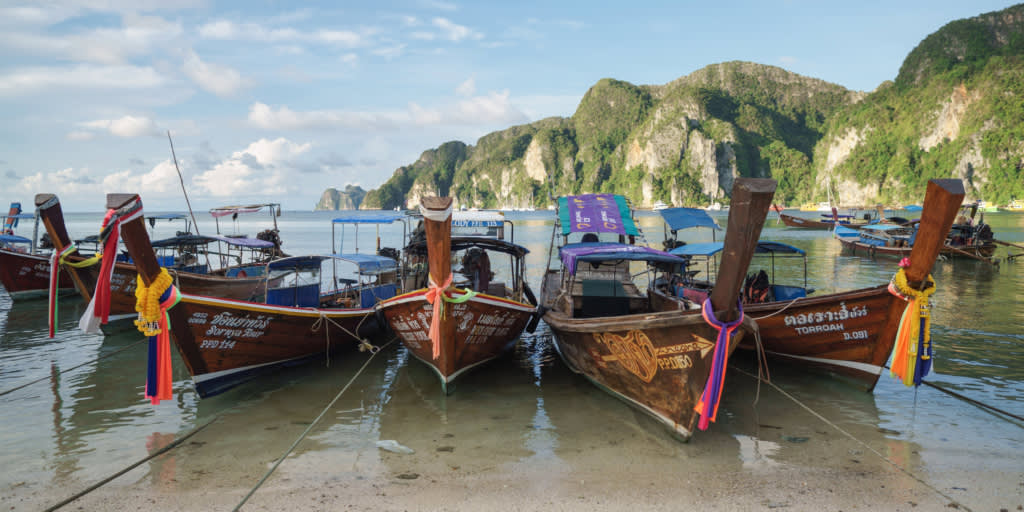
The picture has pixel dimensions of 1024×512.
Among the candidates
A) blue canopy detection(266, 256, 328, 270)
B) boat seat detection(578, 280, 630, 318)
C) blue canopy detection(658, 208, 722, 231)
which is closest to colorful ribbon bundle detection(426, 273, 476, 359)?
boat seat detection(578, 280, 630, 318)

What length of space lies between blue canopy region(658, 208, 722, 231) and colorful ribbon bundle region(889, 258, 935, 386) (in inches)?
319

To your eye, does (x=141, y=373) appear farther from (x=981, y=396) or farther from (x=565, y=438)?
(x=981, y=396)

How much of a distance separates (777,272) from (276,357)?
24.2 metres

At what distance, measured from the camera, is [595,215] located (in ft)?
39.3

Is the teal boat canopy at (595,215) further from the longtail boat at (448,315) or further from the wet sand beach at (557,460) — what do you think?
the wet sand beach at (557,460)

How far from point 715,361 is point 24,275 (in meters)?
23.3

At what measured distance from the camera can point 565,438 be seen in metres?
6.66

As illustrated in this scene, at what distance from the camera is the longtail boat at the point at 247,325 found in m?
6.11

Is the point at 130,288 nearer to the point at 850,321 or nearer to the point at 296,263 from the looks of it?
the point at 296,263

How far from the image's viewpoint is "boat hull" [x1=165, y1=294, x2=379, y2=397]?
24.5ft

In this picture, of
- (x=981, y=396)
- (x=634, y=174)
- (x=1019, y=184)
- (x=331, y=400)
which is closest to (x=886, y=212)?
(x=1019, y=184)

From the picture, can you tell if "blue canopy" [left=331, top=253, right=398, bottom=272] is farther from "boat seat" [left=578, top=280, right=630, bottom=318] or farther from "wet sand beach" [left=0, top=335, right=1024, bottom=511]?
"boat seat" [left=578, top=280, right=630, bottom=318]

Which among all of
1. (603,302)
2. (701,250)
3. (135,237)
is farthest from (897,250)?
(135,237)

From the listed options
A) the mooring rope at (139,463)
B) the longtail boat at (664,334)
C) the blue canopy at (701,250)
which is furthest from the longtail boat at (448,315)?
the blue canopy at (701,250)
